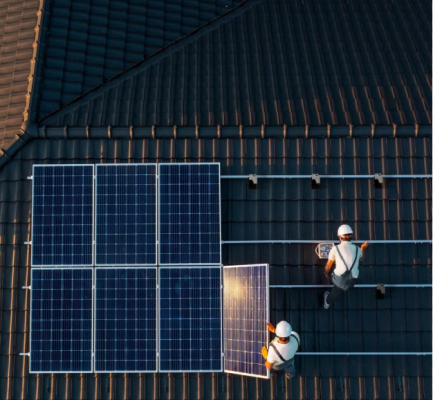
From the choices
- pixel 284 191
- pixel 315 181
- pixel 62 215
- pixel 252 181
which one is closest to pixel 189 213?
pixel 252 181

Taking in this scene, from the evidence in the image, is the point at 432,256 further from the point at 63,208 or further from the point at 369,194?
the point at 63,208

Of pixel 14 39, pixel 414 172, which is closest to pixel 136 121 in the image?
pixel 14 39

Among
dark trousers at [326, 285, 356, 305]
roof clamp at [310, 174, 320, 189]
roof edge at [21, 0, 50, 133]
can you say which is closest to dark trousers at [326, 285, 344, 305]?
dark trousers at [326, 285, 356, 305]

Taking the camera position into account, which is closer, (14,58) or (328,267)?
(328,267)

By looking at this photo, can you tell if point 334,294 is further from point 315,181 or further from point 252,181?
point 252,181

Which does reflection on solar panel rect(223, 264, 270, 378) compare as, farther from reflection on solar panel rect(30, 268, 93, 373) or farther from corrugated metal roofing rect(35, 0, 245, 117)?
corrugated metal roofing rect(35, 0, 245, 117)

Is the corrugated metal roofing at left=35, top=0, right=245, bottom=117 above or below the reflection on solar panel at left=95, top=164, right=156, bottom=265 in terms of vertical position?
above
